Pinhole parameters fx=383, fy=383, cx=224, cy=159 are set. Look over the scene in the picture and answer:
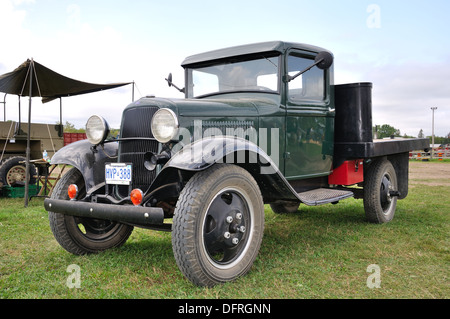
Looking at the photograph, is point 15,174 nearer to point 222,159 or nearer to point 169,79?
point 169,79

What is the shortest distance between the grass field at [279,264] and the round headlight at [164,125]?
116 cm

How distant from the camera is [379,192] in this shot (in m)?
5.34

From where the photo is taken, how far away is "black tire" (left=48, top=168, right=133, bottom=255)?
371 cm

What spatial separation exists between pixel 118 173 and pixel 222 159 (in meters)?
0.96

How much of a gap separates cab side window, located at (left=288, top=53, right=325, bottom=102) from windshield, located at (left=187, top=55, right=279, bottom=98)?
23cm

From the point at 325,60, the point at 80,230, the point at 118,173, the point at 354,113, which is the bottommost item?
the point at 80,230

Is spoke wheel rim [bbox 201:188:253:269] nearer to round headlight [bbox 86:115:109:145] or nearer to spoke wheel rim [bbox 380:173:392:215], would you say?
round headlight [bbox 86:115:109:145]

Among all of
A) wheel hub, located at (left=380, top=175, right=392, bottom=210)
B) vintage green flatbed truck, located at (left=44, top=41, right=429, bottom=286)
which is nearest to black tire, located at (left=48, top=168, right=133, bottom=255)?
vintage green flatbed truck, located at (left=44, top=41, right=429, bottom=286)

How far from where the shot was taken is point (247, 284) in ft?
9.77

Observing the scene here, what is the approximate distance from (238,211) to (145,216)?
0.79m

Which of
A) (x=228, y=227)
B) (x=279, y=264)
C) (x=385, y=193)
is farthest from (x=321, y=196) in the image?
(x=385, y=193)

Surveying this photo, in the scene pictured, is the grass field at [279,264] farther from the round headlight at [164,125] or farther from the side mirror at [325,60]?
the side mirror at [325,60]
